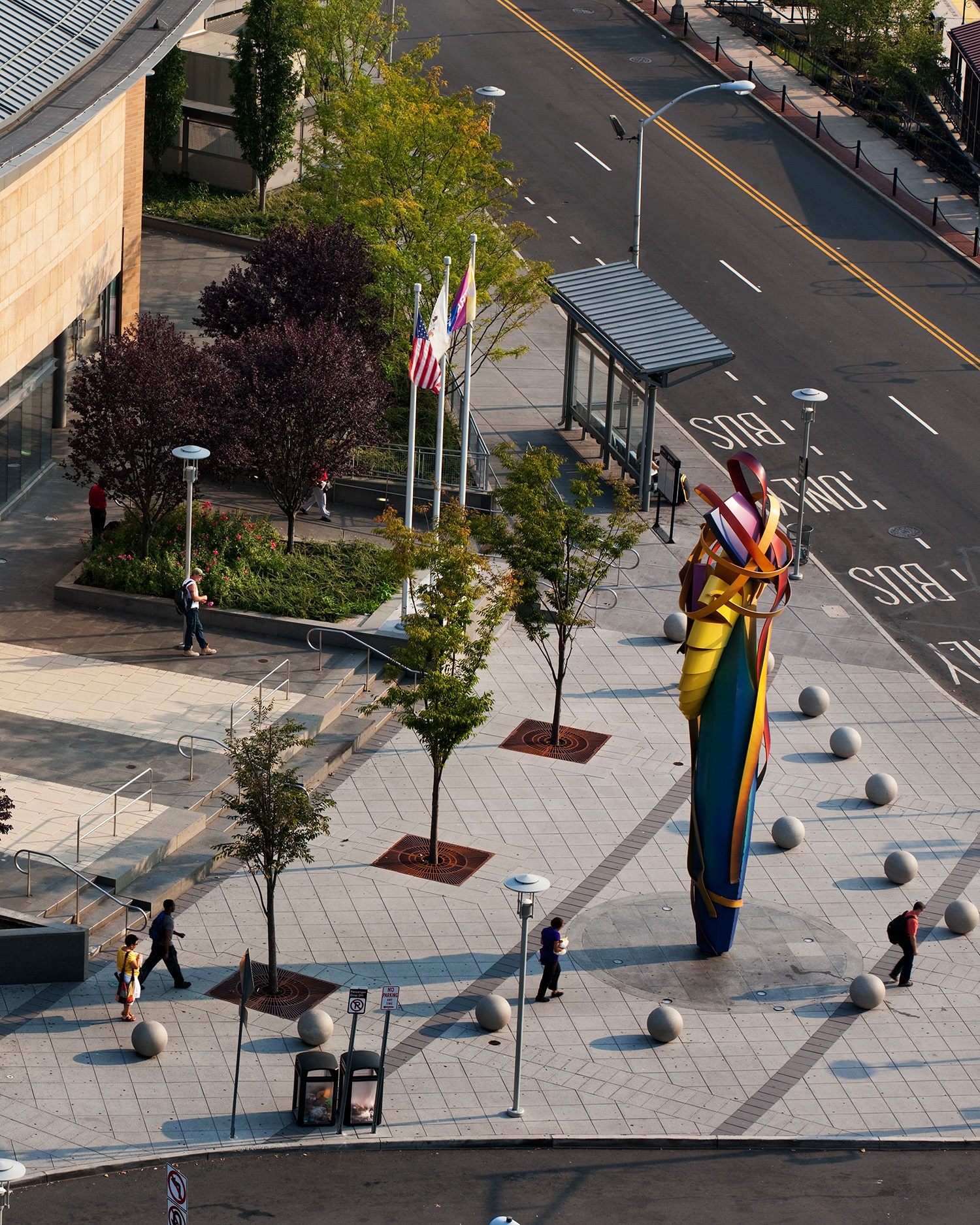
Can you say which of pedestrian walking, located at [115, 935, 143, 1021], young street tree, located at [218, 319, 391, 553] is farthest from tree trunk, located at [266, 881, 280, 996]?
young street tree, located at [218, 319, 391, 553]

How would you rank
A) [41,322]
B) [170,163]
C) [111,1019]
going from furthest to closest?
[170,163]
[41,322]
[111,1019]

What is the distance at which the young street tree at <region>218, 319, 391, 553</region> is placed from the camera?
41188 mm

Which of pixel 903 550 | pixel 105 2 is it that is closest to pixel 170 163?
pixel 105 2

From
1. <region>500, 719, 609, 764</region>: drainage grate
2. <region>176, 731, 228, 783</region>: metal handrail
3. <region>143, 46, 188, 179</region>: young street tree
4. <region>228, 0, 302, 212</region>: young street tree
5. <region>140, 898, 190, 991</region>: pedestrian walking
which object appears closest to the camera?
<region>140, 898, 190, 991</region>: pedestrian walking

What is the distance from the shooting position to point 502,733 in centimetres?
3691

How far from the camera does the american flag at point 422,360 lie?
3862cm

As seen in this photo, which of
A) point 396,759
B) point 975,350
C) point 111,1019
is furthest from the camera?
point 975,350

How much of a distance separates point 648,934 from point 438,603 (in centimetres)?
597

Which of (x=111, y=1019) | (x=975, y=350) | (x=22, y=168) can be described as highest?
(x=22, y=168)

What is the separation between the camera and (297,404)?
41.2 meters

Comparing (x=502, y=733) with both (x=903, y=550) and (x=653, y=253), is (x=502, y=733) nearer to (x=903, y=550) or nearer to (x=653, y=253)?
(x=903, y=550)

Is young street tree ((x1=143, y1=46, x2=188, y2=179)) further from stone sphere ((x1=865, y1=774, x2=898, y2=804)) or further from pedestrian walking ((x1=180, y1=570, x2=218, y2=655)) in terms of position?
stone sphere ((x1=865, y1=774, x2=898, y2=804))

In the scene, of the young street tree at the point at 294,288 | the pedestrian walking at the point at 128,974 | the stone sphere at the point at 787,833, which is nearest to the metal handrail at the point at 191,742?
the pedestrian walking at the point at 128,974

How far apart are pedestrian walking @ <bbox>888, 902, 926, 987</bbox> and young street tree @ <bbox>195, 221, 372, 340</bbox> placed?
69.3ft
